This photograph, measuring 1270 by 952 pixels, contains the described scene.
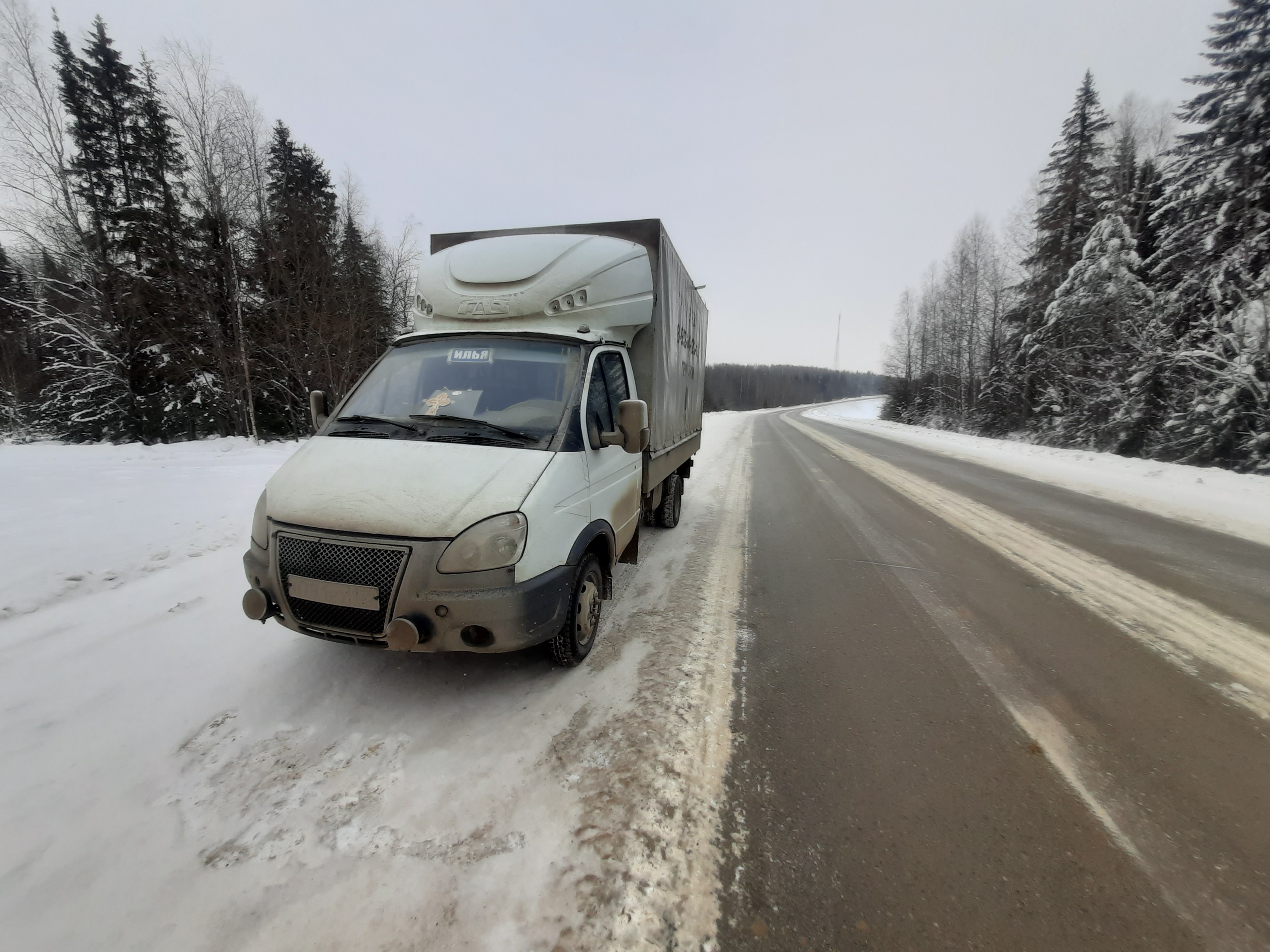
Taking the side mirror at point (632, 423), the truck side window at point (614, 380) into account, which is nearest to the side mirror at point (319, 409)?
the truck side window at point (614, 380)

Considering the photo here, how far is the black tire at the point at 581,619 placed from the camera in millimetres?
3139

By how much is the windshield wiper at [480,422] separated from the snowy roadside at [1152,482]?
888cm

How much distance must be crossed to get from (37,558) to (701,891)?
5621 millimetres

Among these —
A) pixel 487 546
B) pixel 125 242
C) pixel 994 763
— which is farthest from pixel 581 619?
pixel 125 242

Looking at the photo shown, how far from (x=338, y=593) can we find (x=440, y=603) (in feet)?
1.72

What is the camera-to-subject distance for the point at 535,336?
12.2 ft

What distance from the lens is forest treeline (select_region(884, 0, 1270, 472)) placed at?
1280 cm

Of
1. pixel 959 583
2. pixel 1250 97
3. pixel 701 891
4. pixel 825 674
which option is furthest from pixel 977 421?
pixel 701 891

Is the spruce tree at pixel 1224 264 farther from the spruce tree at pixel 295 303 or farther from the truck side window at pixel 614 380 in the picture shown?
the spruce tree at pixel 295 303

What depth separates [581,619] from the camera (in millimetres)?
3307

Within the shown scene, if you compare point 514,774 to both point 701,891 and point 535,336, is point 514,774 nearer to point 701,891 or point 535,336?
point 701,891

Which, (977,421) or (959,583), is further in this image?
(977,421)

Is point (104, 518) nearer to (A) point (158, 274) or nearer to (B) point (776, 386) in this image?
(A) point (158, 274)

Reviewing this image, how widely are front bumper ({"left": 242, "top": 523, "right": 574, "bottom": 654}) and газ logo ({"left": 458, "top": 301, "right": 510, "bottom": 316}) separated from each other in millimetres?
2116
